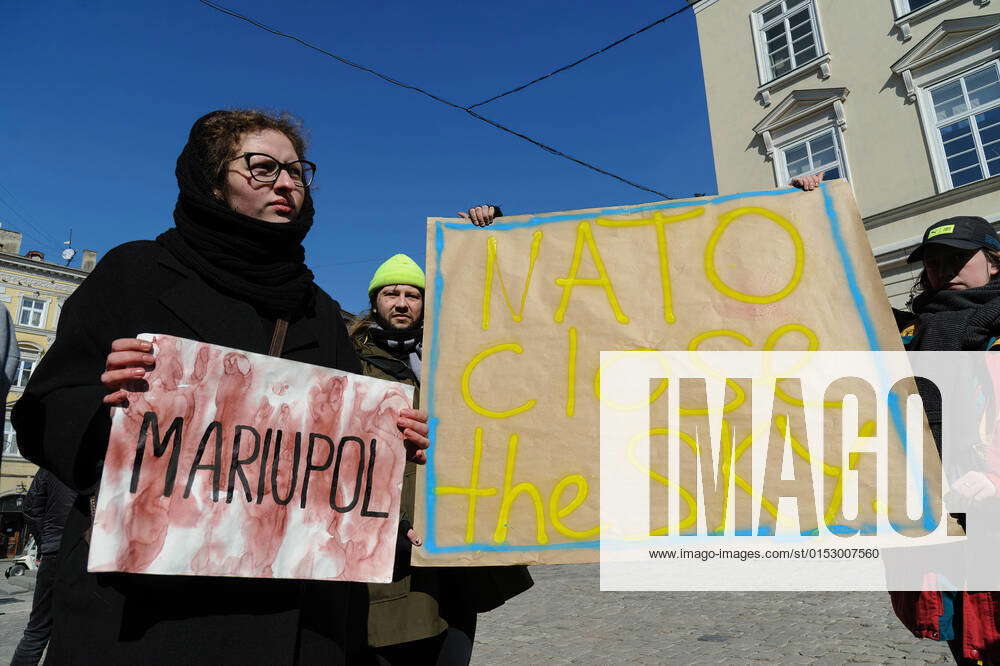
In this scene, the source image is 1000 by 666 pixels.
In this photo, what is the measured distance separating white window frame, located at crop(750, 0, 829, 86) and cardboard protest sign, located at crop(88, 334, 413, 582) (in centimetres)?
1543

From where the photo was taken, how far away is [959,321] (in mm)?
1967

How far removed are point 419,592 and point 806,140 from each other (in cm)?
1469

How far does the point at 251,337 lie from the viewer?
1.46 metres

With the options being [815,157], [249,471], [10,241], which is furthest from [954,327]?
[10,241]

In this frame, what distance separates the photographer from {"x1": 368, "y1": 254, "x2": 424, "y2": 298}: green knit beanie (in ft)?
8.52

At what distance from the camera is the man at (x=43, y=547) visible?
3.54 meters

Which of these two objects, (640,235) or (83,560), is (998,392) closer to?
(640,235)

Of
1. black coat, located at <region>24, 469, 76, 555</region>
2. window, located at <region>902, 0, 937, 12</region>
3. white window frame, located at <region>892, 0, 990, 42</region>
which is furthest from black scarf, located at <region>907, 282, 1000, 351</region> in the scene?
window, located at <region>902, 0, 937, 12</region>

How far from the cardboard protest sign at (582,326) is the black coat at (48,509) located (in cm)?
328

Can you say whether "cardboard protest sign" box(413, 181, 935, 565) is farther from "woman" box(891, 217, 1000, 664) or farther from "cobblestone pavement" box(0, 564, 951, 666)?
"cobblestone pavement" box(0, 564, 951, 666)

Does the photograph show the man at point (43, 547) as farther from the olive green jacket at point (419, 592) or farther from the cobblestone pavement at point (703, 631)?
the cobblestone pavement at point (703, 631)

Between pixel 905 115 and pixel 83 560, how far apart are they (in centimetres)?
1479

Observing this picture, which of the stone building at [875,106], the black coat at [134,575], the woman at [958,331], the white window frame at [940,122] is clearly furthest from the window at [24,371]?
the woman at [958,331]

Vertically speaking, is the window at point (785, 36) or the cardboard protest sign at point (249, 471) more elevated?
the window at point (785, 36)
